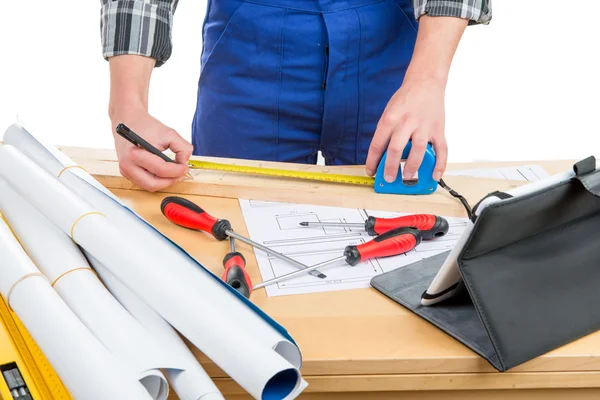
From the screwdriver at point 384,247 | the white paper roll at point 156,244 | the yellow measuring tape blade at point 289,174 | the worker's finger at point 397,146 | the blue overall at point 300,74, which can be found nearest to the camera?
the white paper roll at point 156,244

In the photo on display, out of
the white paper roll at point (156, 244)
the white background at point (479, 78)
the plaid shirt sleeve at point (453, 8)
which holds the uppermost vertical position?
the plaid shirt sleeve at point (453, 8)

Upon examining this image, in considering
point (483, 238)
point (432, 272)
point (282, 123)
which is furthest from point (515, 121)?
point (483, 238)

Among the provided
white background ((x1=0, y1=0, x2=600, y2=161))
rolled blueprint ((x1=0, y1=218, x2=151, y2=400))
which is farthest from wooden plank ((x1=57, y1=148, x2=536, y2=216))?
white background ((x1=0, y1=0, x2=600, y2=161))

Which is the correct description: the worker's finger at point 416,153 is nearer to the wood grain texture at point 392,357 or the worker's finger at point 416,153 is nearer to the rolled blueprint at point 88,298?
the wood grain texture at point 392,357

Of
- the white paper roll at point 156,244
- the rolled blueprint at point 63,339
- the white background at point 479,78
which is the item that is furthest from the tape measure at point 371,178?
the white background at point 479,78

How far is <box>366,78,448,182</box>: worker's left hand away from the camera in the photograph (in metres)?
1.33

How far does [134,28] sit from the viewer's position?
58.6 inches

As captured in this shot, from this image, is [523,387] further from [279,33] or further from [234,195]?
[279,33]

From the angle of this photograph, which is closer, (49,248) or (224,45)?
(49,248)

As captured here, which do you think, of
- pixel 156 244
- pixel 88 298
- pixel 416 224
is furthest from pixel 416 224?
pixel 88 298

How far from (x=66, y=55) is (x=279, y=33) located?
1.55 metres

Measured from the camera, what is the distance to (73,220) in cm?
103

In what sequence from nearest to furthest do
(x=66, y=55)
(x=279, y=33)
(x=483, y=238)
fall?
(x=483, y=238)
(x=279, y=33)
(x=66, y=55)

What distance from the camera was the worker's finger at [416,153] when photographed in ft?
4.35
